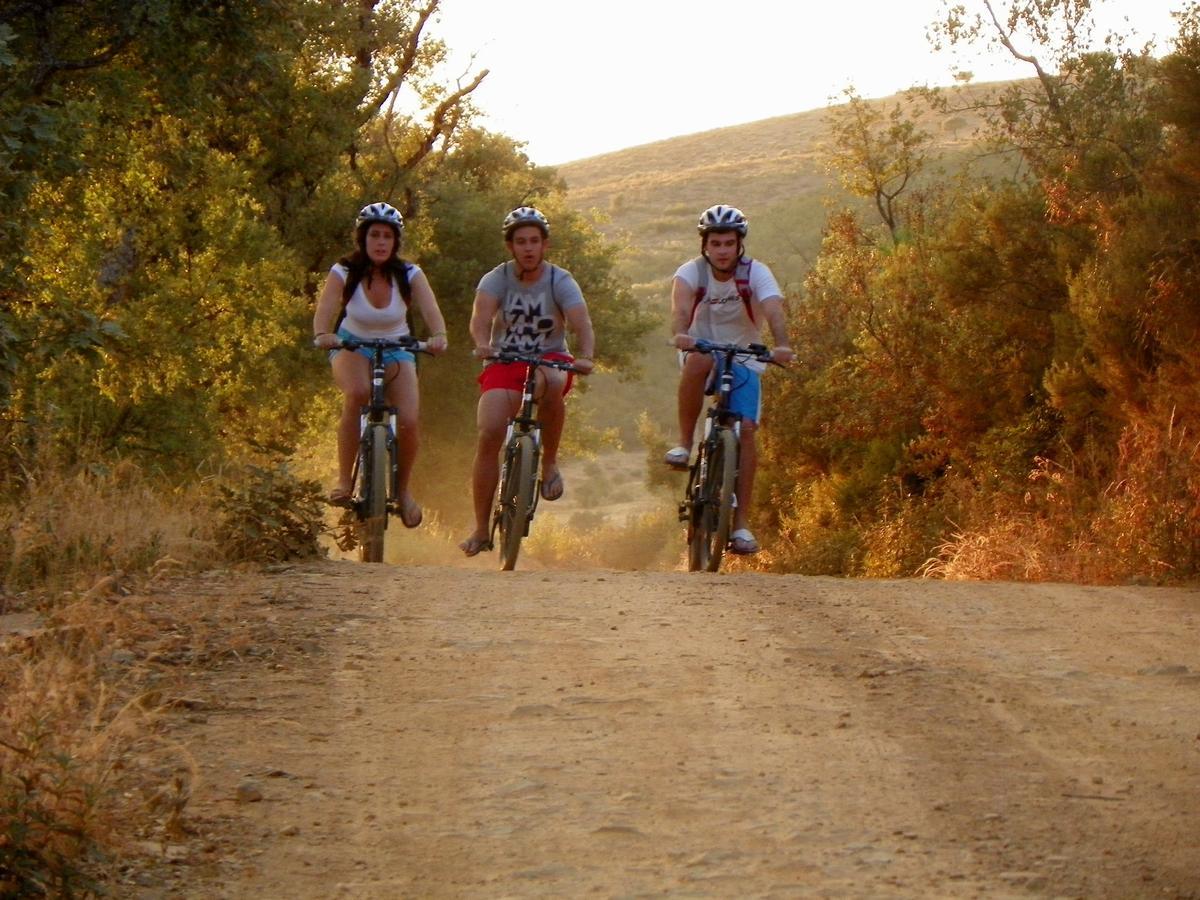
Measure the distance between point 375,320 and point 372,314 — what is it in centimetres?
4

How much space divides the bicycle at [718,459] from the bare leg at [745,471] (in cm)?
4

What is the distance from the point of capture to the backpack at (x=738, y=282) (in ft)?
34.5

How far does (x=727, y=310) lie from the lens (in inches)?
418

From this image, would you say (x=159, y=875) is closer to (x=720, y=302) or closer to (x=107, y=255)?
(x=720, y=302)

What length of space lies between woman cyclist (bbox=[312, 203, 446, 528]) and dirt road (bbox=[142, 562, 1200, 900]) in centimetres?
264

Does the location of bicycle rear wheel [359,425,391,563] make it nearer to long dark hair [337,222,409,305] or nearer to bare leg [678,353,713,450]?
long dark hair [337,222,409,305]

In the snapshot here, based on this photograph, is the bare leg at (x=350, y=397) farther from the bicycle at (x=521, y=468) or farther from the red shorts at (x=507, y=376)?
the bicycle at (x=521, y=468)

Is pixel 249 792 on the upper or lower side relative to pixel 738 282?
lower

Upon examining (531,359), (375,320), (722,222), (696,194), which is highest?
(696,194)

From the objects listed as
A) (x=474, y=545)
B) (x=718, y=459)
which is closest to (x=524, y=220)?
(x=718, y=459)

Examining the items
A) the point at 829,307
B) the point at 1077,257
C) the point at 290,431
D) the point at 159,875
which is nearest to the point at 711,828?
the point at 159,875

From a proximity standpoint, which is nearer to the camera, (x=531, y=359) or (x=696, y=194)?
(x=531, y=359)

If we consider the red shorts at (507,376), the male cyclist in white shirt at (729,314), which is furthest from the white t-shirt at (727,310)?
the red shorts at (507,376)

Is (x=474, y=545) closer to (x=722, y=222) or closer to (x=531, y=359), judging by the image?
(x=531, y=359)
